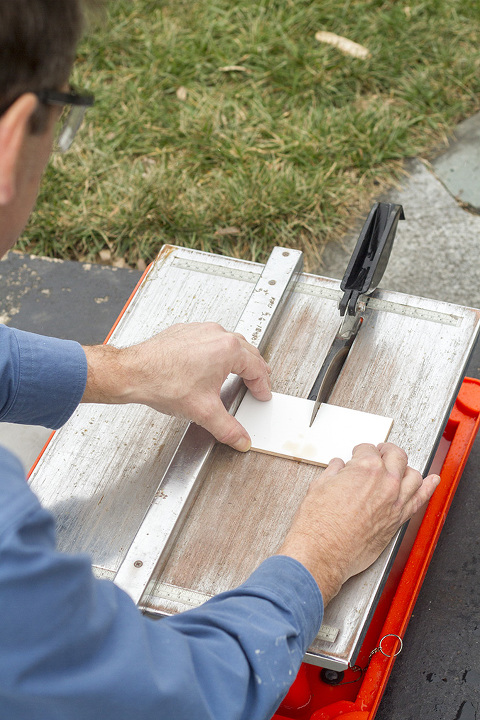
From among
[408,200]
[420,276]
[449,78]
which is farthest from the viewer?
[449,78]

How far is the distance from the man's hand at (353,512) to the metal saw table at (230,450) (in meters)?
0.07

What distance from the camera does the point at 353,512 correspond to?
1378 millimetres

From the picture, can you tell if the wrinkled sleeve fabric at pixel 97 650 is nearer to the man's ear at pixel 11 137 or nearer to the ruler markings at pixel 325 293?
the man's ear at pixel 11 137

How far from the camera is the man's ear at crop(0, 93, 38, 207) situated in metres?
0.95

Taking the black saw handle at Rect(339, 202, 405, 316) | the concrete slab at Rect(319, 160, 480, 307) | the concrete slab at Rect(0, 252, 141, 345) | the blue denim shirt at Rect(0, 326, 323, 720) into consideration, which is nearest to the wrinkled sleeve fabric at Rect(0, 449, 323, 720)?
Result: the blue denim shirt at Rect(0, 326, 323, 720)

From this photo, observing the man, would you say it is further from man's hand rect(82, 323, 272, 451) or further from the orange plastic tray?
the orange plastic tray

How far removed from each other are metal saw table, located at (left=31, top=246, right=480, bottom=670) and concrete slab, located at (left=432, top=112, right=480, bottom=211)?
1.72m

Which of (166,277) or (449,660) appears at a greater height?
(166,277)

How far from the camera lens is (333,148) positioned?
135 inches

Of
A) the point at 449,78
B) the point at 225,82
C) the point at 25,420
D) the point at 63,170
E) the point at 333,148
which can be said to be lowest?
the point at 25,420

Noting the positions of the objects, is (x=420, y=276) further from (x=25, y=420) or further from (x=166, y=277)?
(x=25, y=420)

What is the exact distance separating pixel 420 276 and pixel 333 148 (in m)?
0.80

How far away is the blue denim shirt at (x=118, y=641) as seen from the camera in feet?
2.88

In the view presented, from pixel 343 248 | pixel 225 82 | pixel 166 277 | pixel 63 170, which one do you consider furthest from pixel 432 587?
pixel 225 82
